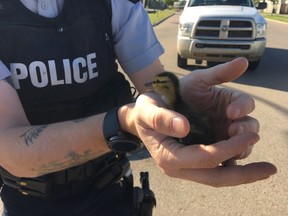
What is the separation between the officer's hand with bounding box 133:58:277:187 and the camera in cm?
121

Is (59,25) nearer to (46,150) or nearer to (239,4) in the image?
(46,150)

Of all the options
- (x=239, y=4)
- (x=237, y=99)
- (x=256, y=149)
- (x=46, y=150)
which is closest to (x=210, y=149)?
(x=237, y=99)

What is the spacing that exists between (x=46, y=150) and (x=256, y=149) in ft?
14.0

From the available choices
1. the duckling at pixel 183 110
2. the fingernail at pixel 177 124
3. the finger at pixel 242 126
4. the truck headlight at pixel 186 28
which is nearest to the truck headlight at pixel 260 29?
the truck headlight at pixel 186 28

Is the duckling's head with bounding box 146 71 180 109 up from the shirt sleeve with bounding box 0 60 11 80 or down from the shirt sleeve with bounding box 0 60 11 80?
down

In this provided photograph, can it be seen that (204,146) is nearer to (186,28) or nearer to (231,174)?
(231,174)

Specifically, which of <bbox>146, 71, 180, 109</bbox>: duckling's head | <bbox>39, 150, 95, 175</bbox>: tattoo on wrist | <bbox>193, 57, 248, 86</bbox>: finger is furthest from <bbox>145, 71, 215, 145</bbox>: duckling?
<bbox>39, 150, 95, 175</bbox>: tattoo on wrist

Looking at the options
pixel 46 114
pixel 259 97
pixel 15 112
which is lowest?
pixel 259 97

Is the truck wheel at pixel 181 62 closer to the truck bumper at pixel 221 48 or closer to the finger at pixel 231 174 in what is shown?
the truck bumper at pixel 221 48

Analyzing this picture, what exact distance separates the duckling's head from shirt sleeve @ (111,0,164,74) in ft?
0.77

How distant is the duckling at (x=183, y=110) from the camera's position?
1545mm

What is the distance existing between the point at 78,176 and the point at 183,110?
0.69 m

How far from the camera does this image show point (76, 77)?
1.94 metres

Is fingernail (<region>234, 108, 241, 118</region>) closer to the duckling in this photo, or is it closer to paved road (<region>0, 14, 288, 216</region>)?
the duckling
